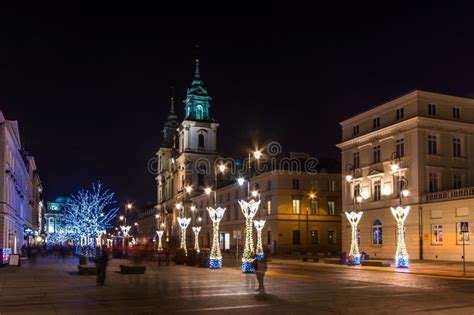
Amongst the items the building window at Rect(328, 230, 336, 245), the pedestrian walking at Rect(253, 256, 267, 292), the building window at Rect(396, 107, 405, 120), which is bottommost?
the building window at Rect(328, 230, 336, 245)

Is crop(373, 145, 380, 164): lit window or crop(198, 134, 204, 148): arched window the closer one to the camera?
crop(373, 145, 380, 164): lit window

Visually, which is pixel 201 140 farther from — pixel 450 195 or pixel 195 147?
pixel 450 195

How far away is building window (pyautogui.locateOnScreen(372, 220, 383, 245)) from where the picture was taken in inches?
2315

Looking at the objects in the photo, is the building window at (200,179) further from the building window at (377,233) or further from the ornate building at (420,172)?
the building window at (377,233)

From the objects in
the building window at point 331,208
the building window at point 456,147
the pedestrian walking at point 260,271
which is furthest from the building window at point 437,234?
the pedestrian walking at point 260,271

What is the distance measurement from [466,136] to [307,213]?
29434mm

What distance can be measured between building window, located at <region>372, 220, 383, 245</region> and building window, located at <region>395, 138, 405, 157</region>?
7.47m

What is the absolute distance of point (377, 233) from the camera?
195 ft

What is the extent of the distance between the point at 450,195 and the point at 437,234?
3708 millimetres

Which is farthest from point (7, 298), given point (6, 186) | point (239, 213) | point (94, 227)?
point (239, 213)

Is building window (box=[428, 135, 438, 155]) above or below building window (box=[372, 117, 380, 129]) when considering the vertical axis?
below

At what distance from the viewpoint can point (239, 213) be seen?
308 feet

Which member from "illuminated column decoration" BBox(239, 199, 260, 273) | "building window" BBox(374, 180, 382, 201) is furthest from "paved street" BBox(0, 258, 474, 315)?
"building window" BBox(374, 180, 382, 201)

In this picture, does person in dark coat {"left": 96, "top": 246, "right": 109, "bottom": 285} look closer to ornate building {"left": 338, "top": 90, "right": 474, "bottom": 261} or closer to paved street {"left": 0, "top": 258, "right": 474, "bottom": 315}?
paved street {"left": 0, "top": 258, "right": 474, "bottom": 315}
